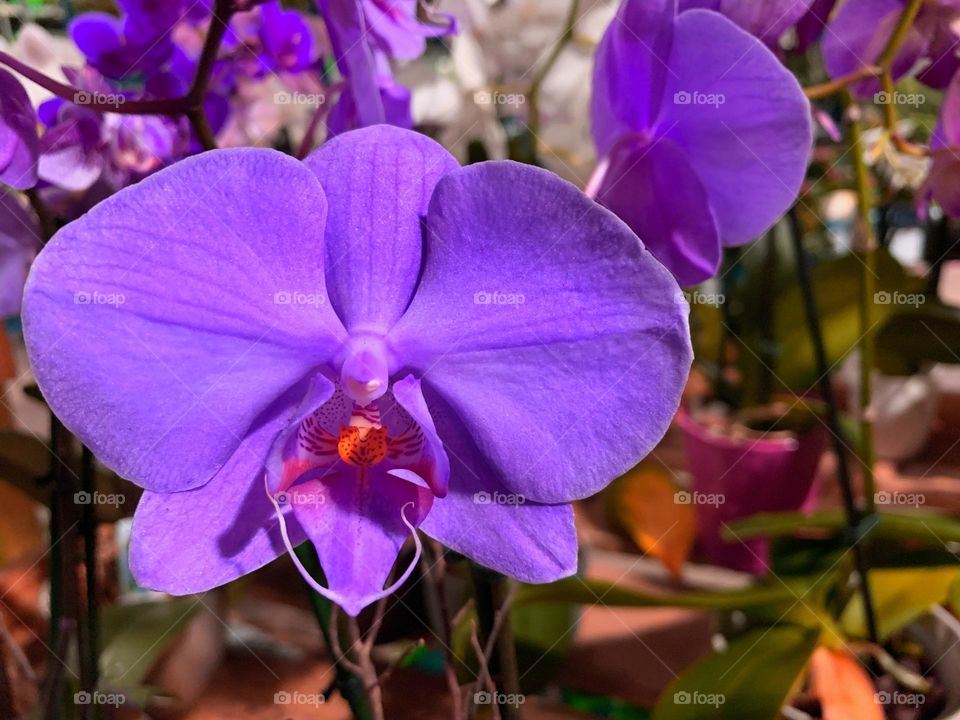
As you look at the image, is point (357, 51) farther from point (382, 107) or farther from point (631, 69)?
point (631, 69)

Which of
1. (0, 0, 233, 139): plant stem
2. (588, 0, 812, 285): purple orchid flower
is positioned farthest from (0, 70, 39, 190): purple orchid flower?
(588, 0, 812, 285): purple orchid flower

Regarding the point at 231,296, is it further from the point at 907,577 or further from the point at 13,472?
the point at 907,577

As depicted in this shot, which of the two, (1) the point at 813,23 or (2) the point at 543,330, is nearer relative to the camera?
(2) the point at 543,330

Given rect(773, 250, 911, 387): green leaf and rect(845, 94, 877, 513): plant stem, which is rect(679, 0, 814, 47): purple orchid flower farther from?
rect(773, 250, 911, 387): green leaf

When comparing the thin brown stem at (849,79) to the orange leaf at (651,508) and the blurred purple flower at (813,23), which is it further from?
the orange leaf at (651,508)

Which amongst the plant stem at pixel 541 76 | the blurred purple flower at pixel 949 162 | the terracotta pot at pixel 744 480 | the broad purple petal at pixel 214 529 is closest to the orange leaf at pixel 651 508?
the terracotta pot at pixel 744 480

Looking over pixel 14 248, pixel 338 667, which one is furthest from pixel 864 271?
pixel 14 248
